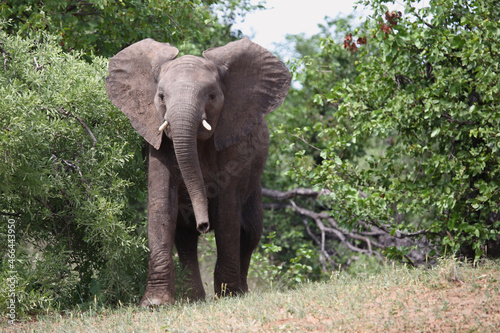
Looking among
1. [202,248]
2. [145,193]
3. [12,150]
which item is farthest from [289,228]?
[12,150]

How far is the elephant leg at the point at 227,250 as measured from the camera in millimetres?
7727

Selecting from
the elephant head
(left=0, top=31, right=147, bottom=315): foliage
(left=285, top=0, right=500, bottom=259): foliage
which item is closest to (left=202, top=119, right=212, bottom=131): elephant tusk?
the elephant head

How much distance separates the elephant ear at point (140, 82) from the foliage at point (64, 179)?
30 centimetres

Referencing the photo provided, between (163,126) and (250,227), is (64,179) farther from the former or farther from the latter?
(250,227)

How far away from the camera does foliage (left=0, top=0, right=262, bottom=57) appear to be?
9.22 meters

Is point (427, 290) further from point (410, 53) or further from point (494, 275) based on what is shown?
point (410, 53)

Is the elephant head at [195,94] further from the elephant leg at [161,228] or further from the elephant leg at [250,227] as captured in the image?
the elephant leg at [250,227]

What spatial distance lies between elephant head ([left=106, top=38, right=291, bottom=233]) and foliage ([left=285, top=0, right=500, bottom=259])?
1.64 metres

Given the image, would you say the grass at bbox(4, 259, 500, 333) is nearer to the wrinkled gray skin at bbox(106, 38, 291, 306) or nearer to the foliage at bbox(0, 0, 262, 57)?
the wrinkled gray skin at bbox(106, 38, 291, 306)

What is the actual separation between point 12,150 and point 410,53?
5.02 meters

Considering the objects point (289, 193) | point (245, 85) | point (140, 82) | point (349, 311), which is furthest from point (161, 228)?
point (289, 193)

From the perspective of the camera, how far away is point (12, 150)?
6.62 m

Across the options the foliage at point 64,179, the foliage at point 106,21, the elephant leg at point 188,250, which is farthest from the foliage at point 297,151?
the foliage at point 64,179

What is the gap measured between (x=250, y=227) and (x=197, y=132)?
7.78 feet
